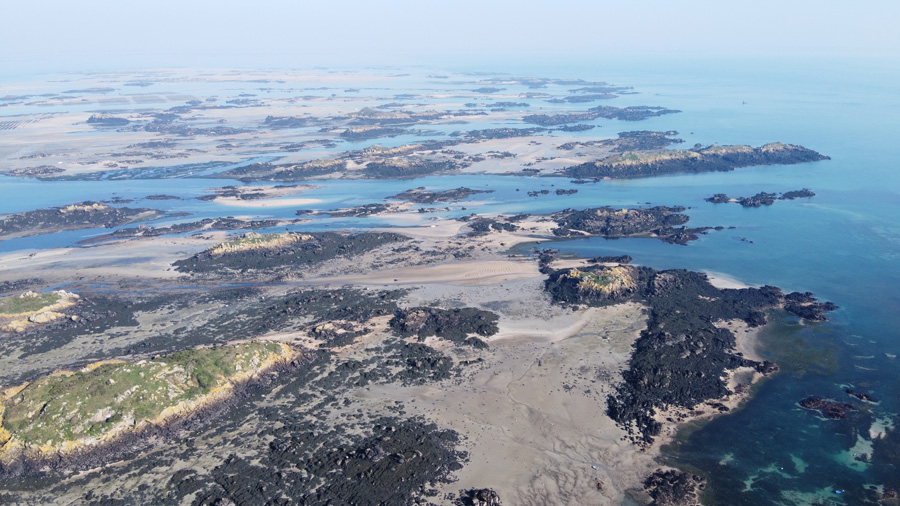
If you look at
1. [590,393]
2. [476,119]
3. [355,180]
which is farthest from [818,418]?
[476,119]

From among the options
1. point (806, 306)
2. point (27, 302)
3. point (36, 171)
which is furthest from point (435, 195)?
point (36, 171)

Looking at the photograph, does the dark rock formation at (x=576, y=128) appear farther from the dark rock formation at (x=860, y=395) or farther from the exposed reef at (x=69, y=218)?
the dark rock formation at (x=860, y=395)

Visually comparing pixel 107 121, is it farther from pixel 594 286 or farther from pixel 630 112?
pixel 594 286

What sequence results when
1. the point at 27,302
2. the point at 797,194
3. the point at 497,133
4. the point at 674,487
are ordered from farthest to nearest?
the point at 497,133
the point at 797,194
the point at 27,302
the point at 674,487

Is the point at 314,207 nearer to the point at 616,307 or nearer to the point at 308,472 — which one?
the point at 616,307

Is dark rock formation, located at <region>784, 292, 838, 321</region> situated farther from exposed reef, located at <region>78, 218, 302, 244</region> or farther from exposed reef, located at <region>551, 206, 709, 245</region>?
exposed reef, located at <region>78, 218, 302, 244</region>

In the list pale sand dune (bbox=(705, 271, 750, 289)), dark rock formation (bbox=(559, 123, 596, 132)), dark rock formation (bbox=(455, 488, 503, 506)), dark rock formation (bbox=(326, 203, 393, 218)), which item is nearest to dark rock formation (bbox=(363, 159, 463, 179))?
dark rock formation (bbox=(326, 203, 393, 218))

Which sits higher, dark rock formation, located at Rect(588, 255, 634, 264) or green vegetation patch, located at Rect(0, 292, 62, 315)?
dark rock formation, located at Rect(588, 255, 634, 264)
